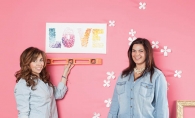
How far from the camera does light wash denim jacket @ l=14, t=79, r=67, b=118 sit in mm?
1831

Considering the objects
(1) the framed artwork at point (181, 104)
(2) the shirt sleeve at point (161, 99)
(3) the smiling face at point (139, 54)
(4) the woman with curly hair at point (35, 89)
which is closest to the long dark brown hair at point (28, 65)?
(4) the woman with curly hair at point (35, 89)

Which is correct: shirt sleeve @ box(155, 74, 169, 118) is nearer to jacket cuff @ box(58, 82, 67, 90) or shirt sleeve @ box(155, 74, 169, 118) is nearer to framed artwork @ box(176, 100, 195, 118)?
framed artwork @ box(176, 100, 195, 118)

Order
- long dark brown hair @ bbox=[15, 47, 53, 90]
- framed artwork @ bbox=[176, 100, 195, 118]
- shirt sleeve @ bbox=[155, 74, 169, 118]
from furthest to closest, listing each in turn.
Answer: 1. framed artwork @ bbox=[176, 100, 195, 118]
2. long dark brown hair @ bbox=[15, 47, 53, 90]
3. shirt sleeve @ bbox=[155, 74, 169, 118]

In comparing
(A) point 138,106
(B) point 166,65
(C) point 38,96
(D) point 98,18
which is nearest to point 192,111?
(B) point 166,65

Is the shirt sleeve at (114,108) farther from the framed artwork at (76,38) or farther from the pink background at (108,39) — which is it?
the framed artwork at (76,38)

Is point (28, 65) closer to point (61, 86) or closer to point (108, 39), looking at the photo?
point (61, 86)

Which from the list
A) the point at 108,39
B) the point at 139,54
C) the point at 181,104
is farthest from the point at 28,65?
the point at 181,104

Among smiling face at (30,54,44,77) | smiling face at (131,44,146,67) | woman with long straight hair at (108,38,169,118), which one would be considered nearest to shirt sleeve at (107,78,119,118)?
woman with long straight hair at (108,38,169,118)

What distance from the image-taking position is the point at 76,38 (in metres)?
2.11

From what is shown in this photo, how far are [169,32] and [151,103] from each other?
0.59 meters

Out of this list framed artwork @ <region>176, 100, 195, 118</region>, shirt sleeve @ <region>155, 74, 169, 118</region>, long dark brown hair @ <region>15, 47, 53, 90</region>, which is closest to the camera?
shirt sleeve @ <region>155, 74, 169, 118</region>

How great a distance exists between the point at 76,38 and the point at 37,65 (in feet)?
1.22

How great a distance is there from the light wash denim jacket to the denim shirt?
488 millimetres

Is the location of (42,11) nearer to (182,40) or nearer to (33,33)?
(33,33)
